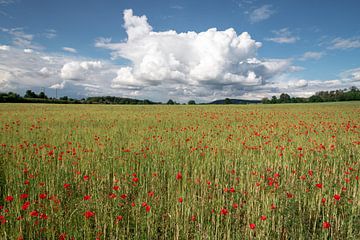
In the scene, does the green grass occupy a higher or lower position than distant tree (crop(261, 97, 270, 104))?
lower

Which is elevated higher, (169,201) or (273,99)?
(273,99)

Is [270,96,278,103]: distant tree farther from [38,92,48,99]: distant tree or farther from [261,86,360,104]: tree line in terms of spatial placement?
[38,92,48,99]: distant tree

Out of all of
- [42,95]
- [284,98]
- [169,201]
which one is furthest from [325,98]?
[42,95]

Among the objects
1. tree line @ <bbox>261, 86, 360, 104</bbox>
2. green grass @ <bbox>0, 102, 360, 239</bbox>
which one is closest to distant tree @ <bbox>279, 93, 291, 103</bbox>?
tree line @ <bbox>261, 86, 360, 104</bbox>

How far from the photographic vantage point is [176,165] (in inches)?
194

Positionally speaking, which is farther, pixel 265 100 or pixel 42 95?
pixel 265 100

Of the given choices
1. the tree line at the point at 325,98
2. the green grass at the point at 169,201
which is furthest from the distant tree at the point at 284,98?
the green grass at the point at 169,201

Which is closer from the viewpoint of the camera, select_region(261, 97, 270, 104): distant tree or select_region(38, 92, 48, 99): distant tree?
select_region(38, 92, 48, 99): distant tree

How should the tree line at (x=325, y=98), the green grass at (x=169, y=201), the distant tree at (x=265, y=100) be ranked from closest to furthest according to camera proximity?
the green grass at (x=169, y=201), the tree line at (x=325, y=98), the distant tree at (x=265, y=100)

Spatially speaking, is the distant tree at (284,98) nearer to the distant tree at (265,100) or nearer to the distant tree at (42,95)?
the distant tree at (265,100)

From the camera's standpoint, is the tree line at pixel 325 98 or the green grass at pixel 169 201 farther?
the tree line at pixel 325 98

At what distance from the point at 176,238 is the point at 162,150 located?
12.2 ft

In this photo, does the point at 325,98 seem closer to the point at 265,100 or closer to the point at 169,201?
the point at 265,100

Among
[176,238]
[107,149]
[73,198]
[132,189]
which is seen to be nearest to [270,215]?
[176,238]
